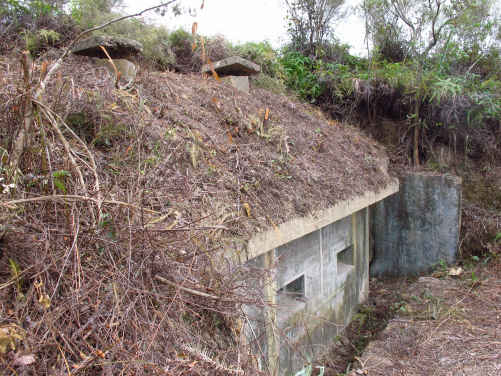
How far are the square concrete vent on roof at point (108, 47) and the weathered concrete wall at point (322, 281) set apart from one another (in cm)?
284

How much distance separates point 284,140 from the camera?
4469mm

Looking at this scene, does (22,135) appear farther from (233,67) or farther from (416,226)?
(416,226)

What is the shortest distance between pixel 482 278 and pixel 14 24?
856 centimetres

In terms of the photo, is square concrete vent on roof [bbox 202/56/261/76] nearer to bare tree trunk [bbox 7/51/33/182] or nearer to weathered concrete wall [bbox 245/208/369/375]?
weathered concrete wall [bbox 245/208/369/375]

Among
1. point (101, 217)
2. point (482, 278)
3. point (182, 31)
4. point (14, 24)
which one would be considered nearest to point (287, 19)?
point (182, 31)

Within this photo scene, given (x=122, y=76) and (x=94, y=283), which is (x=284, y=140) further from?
(x=94, y=283)

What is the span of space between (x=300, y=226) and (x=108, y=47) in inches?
118

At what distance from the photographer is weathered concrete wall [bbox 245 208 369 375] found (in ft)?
13.6

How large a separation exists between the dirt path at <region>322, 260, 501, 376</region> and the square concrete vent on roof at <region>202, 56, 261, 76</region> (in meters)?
4.68

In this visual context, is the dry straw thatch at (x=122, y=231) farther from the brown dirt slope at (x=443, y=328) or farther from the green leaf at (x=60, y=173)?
the brown dirt slope at (x=443, y=328)

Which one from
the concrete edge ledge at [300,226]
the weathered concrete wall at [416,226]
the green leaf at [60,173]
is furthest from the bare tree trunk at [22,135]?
the weathered concrete wall at [416,226]

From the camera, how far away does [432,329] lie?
441 cm

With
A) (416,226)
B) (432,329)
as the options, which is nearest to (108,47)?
(432,329)

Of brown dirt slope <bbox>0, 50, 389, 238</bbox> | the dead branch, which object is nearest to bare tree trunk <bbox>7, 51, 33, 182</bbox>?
brown dirt slope <bbox>0, 50, 389, 238</bbox>
